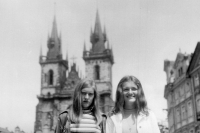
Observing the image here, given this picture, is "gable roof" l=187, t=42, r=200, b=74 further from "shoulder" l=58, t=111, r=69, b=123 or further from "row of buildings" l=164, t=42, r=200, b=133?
"shoulder" l=58, t=111, r=69, b=123

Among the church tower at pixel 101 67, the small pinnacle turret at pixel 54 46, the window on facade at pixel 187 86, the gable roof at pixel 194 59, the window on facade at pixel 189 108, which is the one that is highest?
the small pinnacle turret at pixel 54 46

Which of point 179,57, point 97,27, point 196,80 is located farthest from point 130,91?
point 97,27

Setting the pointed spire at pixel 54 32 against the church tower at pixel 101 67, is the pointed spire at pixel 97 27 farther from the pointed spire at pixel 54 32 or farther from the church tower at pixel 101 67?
the pointed spire at pixel 54 32

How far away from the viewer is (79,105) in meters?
3.80

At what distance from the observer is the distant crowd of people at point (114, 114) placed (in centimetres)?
368

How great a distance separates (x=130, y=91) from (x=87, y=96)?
1.68ft

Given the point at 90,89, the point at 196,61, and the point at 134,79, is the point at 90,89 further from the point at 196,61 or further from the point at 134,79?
the point at 196,61

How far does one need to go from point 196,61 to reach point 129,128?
2384cm

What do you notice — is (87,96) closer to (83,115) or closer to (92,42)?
(83,115)

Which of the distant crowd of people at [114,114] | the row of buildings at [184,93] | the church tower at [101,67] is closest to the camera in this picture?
the distant crowd of people at [114,114]

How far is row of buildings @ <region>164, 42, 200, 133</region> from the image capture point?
25359mm

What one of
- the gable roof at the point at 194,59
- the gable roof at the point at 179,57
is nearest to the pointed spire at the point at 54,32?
the gable roof at the point at 179,57

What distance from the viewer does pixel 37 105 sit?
5328cm

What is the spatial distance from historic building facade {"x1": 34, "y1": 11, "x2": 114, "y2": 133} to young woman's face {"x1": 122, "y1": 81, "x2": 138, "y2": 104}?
46148 mm
